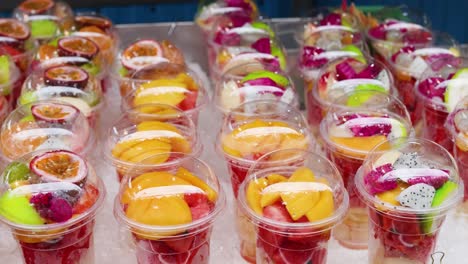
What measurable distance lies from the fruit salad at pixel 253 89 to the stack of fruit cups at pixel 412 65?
0.40m

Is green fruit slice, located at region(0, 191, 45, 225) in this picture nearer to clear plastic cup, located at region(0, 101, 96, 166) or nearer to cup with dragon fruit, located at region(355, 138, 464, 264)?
clear plastic cup, located at region(0, 101, 96, 166)

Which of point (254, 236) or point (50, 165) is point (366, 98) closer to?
point (254, 236)

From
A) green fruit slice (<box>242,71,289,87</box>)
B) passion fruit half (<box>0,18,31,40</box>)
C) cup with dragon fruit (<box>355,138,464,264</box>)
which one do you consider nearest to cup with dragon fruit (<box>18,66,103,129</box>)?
passion fruit half (<box>0,18,31,40</box>)

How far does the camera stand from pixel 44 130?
2014mm

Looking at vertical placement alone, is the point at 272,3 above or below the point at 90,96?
below

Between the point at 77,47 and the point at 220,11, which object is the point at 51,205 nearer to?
the point at 77,47

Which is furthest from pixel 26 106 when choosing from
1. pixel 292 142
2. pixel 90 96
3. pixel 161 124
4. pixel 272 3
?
pixel 272 3

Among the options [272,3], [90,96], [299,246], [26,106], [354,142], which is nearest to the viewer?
[299,246]

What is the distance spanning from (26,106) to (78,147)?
24 centimetres

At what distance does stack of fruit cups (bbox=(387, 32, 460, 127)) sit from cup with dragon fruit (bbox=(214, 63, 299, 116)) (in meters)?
0.40

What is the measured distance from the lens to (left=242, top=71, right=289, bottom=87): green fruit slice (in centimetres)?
231

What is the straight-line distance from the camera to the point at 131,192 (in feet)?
5.51

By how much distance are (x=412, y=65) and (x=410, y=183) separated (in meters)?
0.90

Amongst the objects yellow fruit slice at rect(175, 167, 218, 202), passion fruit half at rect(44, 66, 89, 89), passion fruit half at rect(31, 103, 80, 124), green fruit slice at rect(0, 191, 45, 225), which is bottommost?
passion fruit half at rect(44, 66, 89, 89)
